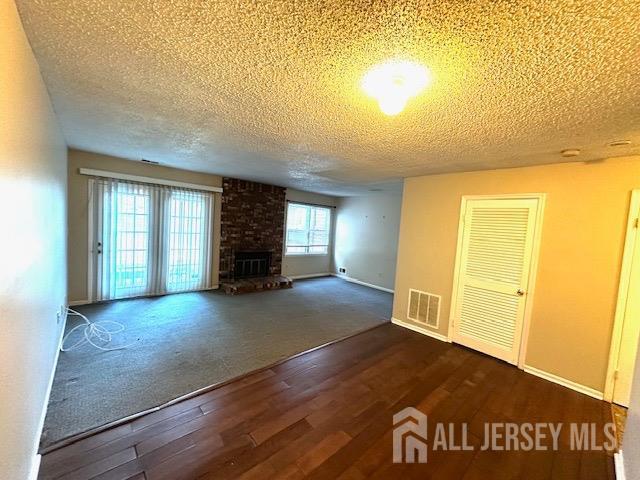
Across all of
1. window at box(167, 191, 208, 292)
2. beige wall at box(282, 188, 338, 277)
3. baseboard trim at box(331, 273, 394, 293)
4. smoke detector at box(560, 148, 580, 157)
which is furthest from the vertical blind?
smoke detector at box(560, 148, 580, 157)

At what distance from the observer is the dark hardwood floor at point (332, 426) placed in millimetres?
1595

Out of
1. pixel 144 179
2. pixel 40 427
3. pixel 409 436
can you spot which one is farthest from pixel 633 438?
pixel 144 179

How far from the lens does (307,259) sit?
287 inches

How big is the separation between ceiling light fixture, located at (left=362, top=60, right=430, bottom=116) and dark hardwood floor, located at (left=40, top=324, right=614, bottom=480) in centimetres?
221

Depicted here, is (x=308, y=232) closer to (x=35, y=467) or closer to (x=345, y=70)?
(x=345, y=70)

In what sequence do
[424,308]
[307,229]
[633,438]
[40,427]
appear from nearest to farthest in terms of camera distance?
[633,438] → [40,427] → [424,308] → [307,229]

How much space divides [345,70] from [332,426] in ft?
7.80

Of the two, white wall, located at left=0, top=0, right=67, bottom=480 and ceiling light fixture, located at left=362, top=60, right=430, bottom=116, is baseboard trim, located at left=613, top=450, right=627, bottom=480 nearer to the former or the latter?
ceiling light fixture, located at left=362, top=60, right=430, bottom=116

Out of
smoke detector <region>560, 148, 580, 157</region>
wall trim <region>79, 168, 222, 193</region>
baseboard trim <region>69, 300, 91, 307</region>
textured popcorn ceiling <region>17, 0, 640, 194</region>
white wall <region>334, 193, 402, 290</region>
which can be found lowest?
baseboard trim <region>69, 300, 91, 307</region>

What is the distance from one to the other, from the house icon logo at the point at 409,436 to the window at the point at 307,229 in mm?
5096

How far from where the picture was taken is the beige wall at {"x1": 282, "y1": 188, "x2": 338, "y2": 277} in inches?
267

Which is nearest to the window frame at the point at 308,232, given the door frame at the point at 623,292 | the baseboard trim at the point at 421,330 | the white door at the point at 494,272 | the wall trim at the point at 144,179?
the wall trim at the point at 144,179

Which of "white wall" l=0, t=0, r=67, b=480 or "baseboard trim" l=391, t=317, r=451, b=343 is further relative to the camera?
"baseboard trim" l=391, t=317, r=451, b=343

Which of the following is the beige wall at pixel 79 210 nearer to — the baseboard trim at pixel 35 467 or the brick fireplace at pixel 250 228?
the brick fireplace at pixel 250 228
